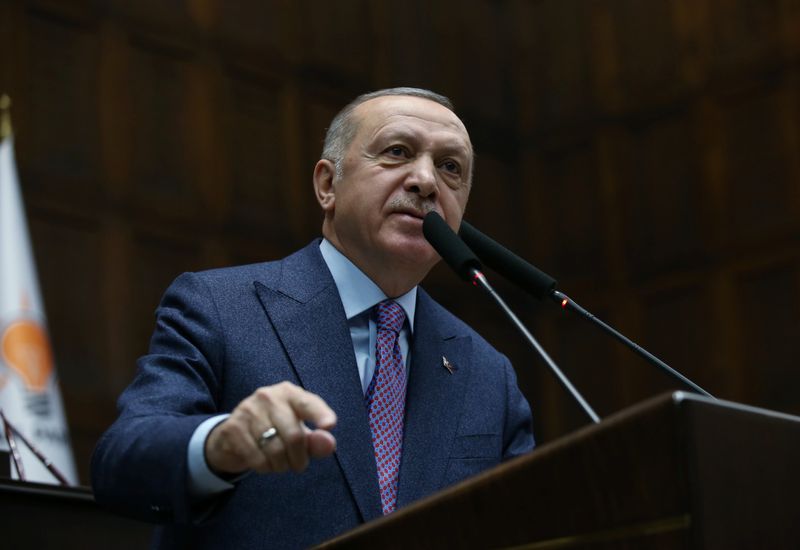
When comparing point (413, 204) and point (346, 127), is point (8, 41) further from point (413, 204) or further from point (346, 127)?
point (413, 204)

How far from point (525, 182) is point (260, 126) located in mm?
2137

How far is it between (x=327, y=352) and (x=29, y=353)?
298 centimetres

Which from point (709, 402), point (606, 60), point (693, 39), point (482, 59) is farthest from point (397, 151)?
point (482, 59)

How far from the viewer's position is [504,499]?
49.6 inches

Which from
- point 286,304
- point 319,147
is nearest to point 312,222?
point 319,147

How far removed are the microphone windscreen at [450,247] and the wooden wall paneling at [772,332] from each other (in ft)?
15.9

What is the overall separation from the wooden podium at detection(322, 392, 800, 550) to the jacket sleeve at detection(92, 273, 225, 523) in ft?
1.49

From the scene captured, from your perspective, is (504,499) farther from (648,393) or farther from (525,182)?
(525,182)

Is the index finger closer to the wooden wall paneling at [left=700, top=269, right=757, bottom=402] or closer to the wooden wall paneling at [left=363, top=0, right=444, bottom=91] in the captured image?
the wooden wall paneling at [left=700, top=269, right=757, bottom=402]

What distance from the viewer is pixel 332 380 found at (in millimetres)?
1985

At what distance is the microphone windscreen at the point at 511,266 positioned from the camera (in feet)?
6.28

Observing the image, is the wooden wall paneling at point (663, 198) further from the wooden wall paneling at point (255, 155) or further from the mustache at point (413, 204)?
the mustache at point (413, 204)

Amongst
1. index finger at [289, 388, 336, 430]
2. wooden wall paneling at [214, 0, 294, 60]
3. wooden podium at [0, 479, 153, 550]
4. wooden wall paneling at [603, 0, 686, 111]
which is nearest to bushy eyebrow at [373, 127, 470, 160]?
wooden podium at [0, 479, 153, 550]

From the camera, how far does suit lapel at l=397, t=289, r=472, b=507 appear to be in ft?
6.49
